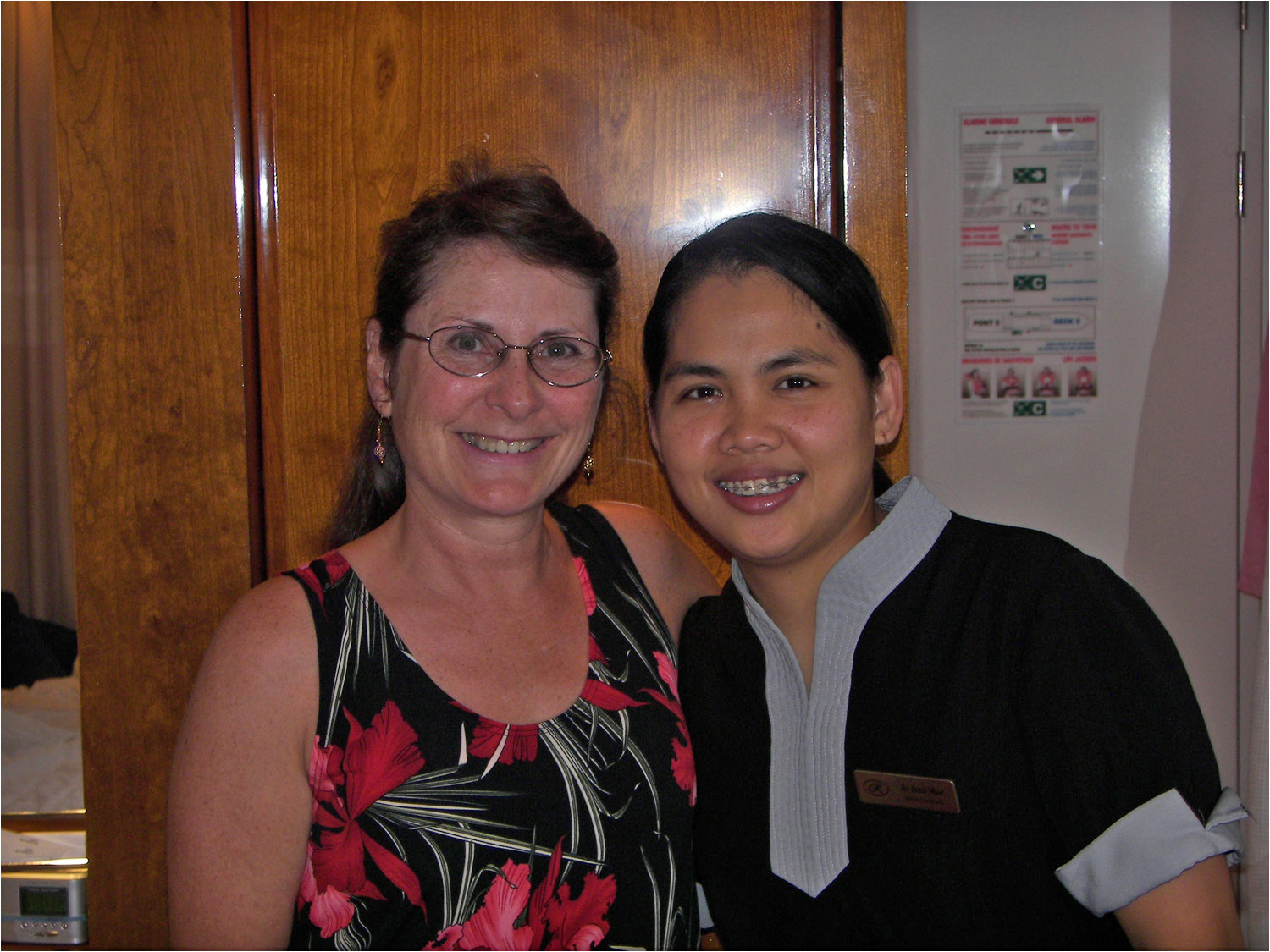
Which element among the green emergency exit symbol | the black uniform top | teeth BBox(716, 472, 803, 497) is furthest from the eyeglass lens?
the green emergency exit symbol

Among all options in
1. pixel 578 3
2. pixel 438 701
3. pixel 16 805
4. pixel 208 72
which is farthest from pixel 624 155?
pixel 16 805

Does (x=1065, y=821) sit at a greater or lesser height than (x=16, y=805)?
greater

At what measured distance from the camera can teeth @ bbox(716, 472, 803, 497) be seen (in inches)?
46.4

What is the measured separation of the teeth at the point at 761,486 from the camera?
3.87 feet

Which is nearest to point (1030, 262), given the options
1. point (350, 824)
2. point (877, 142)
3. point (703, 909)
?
point (877, 142)

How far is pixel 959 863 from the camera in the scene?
1.07m

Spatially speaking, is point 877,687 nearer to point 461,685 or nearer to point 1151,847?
point 1151,847

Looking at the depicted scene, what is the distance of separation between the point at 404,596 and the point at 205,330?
70 centimetres

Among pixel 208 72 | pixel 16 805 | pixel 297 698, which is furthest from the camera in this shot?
pixel 16 805

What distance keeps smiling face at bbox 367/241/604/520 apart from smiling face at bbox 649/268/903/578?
0.18 metres

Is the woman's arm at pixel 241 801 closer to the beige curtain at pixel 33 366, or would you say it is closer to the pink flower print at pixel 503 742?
the pink flower print at pixel 503 742

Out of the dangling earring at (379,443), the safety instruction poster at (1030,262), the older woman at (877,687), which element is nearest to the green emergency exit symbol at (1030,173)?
the safety instruction poster at (1030,262)

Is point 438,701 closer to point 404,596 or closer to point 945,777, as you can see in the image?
point 404,596

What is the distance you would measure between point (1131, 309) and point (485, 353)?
1468 mm
